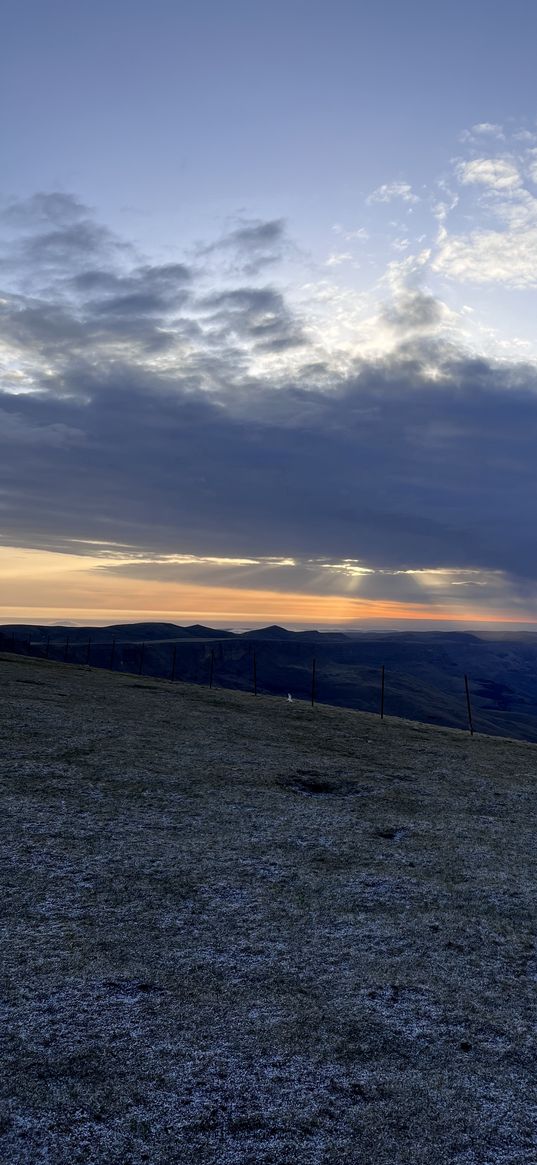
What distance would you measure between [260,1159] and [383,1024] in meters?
2.15

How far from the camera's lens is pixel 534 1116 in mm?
5680

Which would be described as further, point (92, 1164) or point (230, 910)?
point (230, 910)

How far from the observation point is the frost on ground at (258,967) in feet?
17.9

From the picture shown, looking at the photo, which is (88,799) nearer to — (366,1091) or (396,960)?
(396,960)

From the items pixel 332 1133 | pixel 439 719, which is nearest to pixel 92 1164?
pixel 332 1133

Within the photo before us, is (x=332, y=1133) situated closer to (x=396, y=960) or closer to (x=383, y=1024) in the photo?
(x=383, y=1024)

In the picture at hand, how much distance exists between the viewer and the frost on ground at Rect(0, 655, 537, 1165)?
5.44 metres

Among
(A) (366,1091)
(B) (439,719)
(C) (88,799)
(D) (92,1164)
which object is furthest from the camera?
(B) (439,719)

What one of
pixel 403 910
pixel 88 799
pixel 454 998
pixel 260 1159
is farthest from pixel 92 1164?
pixel 88 799

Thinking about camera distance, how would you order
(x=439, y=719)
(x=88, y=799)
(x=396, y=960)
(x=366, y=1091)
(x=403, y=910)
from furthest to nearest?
(x=439, y=719)
(x=88, y=799)
(x=403, y=910)
(x=396, y=960)
(x=366, y=1091)

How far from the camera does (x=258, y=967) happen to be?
307 inches

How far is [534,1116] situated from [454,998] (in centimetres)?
178

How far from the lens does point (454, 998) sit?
745 cm

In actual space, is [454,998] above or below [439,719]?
above
